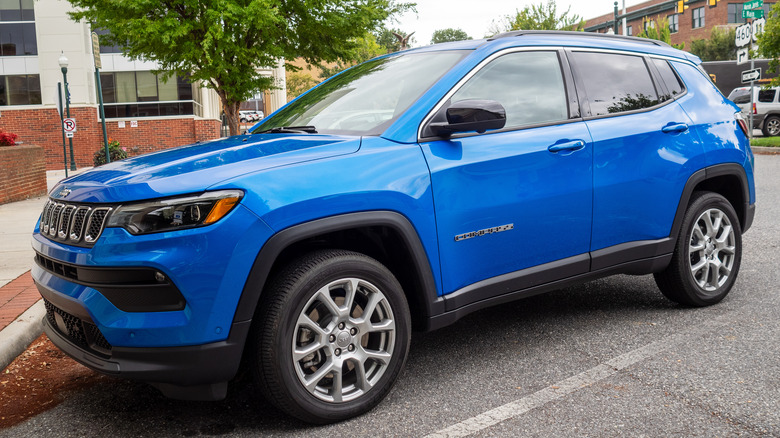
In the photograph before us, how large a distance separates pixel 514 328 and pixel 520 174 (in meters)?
1.27

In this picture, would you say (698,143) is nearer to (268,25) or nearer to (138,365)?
(138,365)

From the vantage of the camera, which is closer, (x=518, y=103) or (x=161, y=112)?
(x=518, y=103)

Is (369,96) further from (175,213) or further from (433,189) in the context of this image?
(175,213)

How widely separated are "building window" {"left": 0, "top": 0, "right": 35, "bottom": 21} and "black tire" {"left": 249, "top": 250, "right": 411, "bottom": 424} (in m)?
39.1

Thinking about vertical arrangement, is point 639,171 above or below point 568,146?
below

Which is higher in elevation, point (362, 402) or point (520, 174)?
point (520, 174)

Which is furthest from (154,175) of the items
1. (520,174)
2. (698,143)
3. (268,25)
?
(268,25)

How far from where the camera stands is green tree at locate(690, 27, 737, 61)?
56531 mm

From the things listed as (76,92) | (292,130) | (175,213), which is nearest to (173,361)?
(175,213)

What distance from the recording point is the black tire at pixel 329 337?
9.83 ft

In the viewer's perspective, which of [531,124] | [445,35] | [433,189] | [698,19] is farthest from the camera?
[445,35]

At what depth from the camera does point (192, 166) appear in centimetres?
305

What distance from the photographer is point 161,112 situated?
38938 mm

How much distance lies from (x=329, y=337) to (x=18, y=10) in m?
39.7
